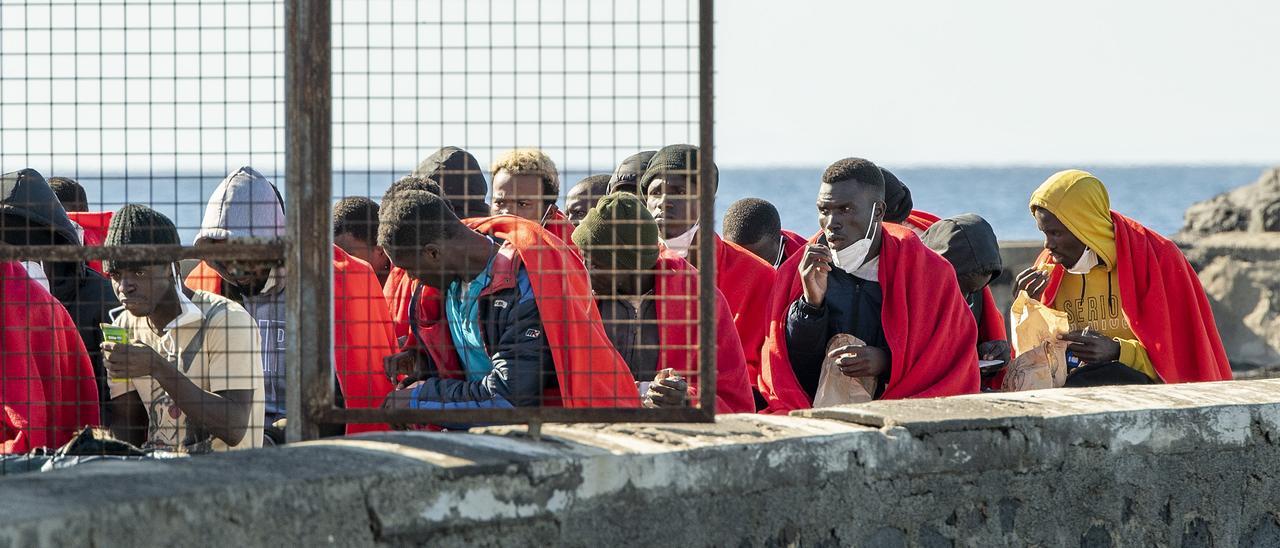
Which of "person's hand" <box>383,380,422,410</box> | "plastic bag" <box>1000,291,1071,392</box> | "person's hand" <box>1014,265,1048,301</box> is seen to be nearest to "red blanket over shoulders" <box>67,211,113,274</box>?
"person's hand" <box>383,380,422,410</box>

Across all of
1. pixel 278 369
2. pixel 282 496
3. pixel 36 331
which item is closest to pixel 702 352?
pixel 282 496

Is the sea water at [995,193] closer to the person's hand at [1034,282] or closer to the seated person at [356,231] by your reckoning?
the seated person at [356,231]

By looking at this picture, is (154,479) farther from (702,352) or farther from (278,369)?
(278,369)

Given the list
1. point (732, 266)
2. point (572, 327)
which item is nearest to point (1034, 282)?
point (732, 266)

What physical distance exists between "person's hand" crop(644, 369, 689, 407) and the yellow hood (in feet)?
8.03

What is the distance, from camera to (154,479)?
3.27m

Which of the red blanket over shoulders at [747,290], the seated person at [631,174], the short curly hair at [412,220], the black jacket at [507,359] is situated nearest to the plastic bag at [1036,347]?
the red blanket over shoulders at [747,290]

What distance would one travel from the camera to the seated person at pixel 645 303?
17.2 ft

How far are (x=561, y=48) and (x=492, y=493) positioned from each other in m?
1.03

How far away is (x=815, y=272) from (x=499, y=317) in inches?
61.6

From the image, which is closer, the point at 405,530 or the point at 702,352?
the point at 405,530

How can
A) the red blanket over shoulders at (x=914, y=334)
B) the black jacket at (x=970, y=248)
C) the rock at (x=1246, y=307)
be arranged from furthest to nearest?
the rock at (x=1246, y=307) → the black jacket at (x=970, y=248) → the red blanket over shoulders at (x=914, y=334)

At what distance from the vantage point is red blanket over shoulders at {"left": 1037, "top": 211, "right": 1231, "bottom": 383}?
21.6ft

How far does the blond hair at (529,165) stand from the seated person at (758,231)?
1135 mm
